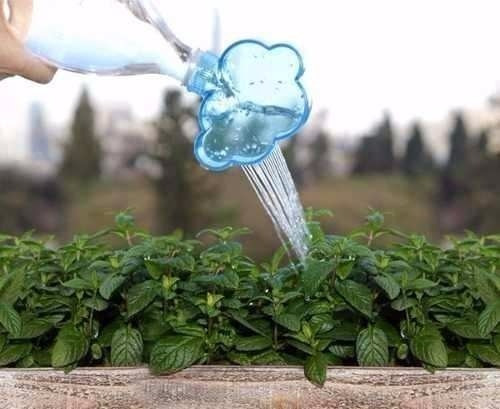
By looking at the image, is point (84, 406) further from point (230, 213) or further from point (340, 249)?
point (230, 213)

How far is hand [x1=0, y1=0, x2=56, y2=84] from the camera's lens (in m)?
1.19

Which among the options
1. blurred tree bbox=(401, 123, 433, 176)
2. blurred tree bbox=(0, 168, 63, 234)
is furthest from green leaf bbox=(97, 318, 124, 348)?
blurred tree bbox=(401, 123, 433, 176)

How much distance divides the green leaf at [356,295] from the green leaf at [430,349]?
0.07m

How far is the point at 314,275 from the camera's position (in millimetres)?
1204

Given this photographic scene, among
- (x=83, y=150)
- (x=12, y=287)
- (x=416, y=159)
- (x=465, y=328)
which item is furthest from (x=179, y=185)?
(x=465, y=328)

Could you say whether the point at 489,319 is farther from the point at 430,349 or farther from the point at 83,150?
the point at 83,150

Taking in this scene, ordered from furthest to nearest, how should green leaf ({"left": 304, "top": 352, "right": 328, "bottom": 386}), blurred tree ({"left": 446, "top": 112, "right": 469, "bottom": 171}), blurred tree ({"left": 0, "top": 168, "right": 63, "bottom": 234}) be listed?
blurred tree ({"left": 446, "top": 112, "right": 469, "bottom": 171}) → blurred tree ({"left": 0, "top": 168, "right": 63, "bottom": 234}) → green leaf ({"left": 304, "top": 352, "right": 328, "bottom": 386})

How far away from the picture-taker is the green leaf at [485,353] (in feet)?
3.90

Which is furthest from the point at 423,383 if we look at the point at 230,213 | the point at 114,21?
the point at 230,213

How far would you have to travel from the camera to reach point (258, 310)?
1263 mm

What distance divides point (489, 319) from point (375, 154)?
732 centimetres

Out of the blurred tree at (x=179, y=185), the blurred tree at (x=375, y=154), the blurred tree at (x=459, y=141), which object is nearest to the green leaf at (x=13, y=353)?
the blurred tree at (x=179, y=185)

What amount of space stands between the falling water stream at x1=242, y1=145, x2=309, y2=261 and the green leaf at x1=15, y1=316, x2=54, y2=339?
35 cm

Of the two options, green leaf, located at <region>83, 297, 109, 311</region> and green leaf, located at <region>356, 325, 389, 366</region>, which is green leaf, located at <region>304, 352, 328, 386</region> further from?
green leaf, located at <region>83, 297, 109, 311</region>
